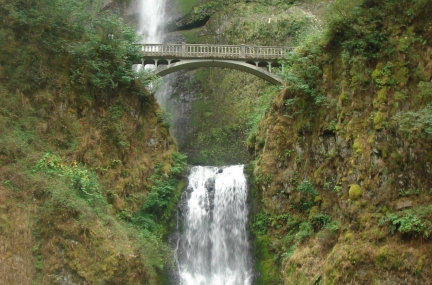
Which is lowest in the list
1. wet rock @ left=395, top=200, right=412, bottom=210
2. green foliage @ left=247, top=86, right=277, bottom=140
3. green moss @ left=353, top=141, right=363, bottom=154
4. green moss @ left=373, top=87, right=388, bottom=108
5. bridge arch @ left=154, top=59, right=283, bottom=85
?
wet rock @ left=395, top=200, right=412, bottom=210

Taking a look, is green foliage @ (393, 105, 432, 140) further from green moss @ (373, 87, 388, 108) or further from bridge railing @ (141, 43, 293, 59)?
bridge railing @ (141, 43, 293, 59)

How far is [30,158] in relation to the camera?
1484 cm

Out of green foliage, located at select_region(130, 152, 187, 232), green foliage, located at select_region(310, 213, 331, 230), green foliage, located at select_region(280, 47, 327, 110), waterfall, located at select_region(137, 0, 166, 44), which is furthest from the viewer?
waterfall, located at select_region(137, 0, 166, 44)

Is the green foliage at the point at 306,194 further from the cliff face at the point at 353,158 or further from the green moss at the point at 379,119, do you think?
the green moss at the point at 379,119

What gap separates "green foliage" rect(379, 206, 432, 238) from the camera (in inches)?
426

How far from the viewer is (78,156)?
1655cm

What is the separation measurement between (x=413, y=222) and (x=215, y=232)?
8936 mm

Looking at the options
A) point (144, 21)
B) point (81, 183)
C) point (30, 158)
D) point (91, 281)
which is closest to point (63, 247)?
point (91, 281)

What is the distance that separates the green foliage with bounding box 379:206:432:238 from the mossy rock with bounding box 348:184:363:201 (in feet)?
4.83

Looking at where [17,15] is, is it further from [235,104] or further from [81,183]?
[235,104]

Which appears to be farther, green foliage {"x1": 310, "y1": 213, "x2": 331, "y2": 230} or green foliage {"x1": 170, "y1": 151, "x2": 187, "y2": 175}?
green foliage {"x1": 170, "y1": 151, "x2": 187, "y2": 175}

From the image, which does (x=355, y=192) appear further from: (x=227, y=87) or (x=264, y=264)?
(x=227, y=87)

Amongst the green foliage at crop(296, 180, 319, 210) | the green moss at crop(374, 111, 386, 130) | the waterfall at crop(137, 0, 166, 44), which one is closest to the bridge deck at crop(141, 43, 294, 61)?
the green foliage at crop(296, 180, 319, 210)

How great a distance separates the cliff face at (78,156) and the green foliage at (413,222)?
315 inches
